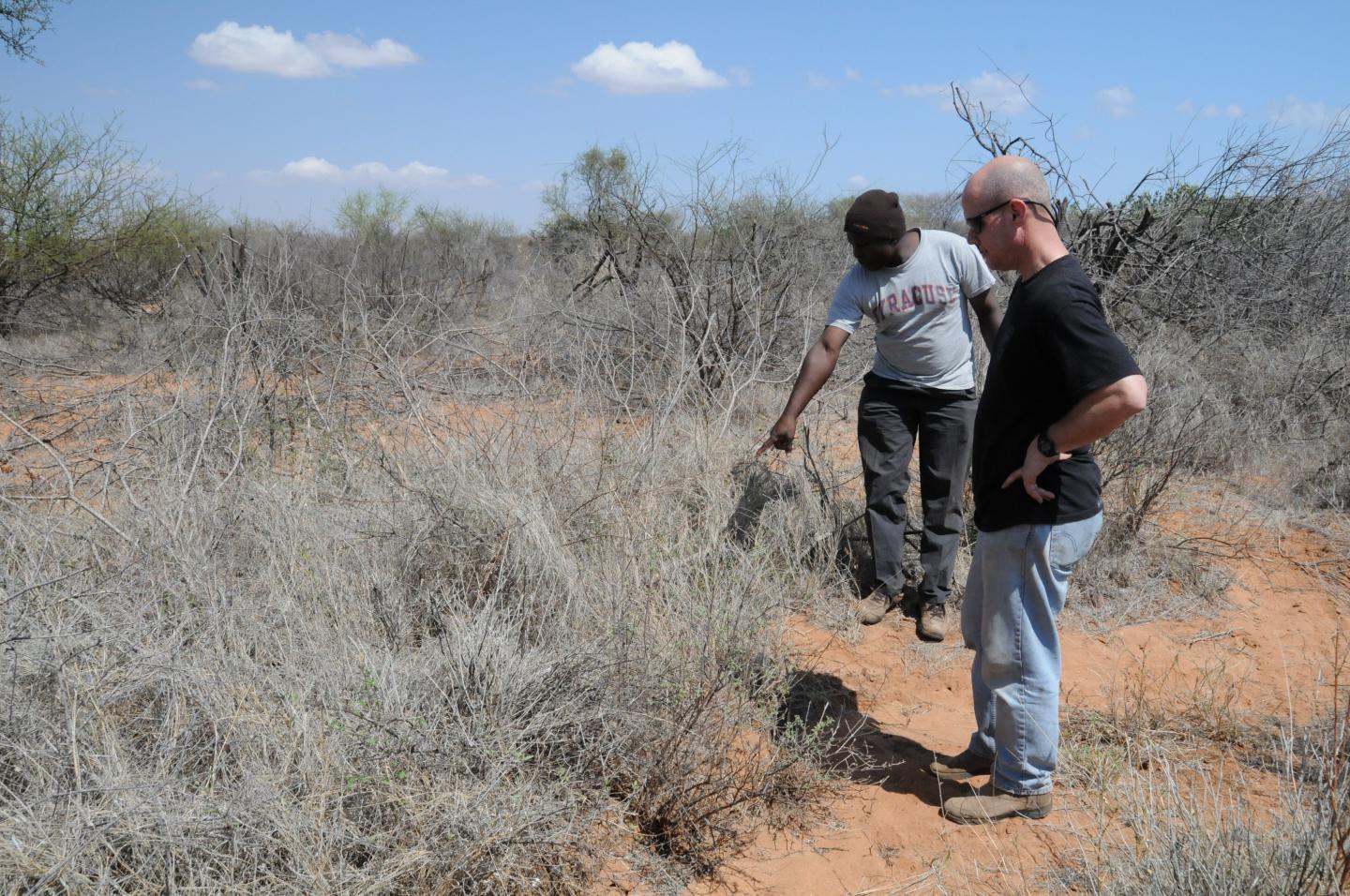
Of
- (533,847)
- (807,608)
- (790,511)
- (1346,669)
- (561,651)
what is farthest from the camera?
(790,511)

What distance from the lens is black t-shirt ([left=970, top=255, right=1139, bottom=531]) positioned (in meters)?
2.20

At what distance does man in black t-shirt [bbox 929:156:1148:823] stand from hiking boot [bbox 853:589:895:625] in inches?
55.2

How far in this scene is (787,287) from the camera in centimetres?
770

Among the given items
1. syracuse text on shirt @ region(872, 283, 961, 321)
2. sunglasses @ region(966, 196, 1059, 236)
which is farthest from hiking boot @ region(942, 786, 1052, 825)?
syracuse text on shirt @ region(872, 283, 961, 321)

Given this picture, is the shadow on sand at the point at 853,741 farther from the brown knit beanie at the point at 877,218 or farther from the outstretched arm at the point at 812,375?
the brown knit beanie at the point at 877,218

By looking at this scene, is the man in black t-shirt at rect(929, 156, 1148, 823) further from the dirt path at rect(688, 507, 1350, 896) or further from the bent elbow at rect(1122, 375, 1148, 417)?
the dirt path at rect(688, 507, 1350, 896)

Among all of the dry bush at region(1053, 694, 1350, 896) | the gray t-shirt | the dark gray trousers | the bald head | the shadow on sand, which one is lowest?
the shadow on sand

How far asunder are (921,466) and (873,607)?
0.73 meters

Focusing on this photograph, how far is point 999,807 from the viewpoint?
8.61ft

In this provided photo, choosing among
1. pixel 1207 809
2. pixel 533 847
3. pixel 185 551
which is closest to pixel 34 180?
pixel 185 551

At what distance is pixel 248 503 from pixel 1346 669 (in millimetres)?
4745

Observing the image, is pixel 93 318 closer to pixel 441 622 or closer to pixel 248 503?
pixel 248 503

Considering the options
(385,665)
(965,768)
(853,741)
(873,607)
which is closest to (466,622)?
(385,665)

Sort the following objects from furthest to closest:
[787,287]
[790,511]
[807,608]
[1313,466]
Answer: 1. [787,287]
2. [1313,466]
3. [790,511]
4. [807,608]
